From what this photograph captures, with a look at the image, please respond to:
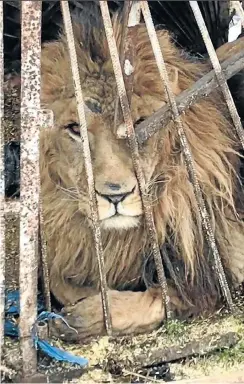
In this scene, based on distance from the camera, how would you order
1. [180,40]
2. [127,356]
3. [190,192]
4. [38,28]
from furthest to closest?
[180,40]
[190,192]
[127,356]
[38,28]

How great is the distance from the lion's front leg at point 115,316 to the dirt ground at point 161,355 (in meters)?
0.04

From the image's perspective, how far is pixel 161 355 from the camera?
207 cm

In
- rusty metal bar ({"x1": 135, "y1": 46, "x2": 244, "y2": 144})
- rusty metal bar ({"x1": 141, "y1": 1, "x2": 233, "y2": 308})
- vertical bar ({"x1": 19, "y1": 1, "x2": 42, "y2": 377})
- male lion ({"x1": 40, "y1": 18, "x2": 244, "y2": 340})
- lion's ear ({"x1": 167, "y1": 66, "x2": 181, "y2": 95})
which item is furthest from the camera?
lion's ear ({"x1": 167, "y1": 66, "x2": 181, "y2": 95})

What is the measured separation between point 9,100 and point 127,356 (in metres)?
0.90

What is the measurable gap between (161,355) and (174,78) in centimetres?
86

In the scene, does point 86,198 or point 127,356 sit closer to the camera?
point 127,356

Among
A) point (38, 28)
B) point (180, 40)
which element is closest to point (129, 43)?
point (38, 28)

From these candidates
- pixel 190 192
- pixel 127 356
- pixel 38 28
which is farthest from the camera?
pixel 190 192

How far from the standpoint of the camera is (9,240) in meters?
2.29

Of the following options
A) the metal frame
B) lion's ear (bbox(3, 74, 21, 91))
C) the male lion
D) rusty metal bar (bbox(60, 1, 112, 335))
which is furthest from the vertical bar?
lion's ear (bbox(3, 74, 21, 91))

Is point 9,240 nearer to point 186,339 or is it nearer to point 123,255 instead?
point 123,255

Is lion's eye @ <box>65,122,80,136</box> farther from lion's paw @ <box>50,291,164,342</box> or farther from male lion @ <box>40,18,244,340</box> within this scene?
lion's paw @ <box>50,291,164,342</box>

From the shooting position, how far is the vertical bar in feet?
5.91

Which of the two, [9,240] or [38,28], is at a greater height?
[38,28]
